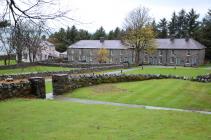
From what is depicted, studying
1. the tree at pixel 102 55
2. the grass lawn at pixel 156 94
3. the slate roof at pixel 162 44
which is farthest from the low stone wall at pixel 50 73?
the slate roof at pixel 162 44

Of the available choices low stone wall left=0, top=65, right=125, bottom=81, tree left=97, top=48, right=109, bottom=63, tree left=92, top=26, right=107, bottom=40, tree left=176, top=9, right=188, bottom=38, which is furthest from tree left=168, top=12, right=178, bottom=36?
low stone wall left=0, top=65, right=125, bottom=81

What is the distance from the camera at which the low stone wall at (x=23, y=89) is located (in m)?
19.5

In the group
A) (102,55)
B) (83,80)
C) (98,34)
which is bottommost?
(83,80)

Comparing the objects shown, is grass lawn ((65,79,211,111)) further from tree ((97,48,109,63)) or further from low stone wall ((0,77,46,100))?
tree ((97,48,109,63))

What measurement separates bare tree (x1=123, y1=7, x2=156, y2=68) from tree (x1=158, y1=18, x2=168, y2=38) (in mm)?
25529

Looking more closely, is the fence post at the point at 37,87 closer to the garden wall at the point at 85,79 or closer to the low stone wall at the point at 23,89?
A: the low stone wall at the point at 23,89

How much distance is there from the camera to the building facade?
229 feet

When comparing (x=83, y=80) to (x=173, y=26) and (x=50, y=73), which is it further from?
(x=173, y=26)

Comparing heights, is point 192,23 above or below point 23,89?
above

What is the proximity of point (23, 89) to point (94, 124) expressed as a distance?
997 centimetres

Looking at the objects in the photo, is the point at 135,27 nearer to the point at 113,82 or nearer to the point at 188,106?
the point at 113,82

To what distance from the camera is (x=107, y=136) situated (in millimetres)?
10586

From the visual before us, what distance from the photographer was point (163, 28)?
9519 centimetres

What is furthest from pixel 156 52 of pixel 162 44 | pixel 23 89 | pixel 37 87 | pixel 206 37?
pixel 23 89
